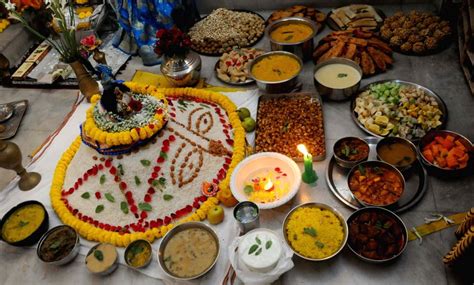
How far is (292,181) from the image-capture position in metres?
3.04

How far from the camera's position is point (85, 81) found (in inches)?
160

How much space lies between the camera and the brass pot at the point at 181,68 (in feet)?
12.9

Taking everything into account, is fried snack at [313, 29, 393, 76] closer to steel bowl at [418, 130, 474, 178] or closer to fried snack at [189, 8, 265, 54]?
fried snack at [189, 8, 265, 54]

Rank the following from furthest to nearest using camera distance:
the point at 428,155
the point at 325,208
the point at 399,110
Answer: the point at 399,110 < the point at 428,155 < the point at 325,208

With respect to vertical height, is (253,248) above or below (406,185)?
above

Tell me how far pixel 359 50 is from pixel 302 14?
0.94 metres

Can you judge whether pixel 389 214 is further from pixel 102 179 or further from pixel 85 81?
pixel 85 81

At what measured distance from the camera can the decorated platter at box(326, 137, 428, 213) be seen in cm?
291

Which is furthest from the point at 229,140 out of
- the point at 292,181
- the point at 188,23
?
the point at 188,23

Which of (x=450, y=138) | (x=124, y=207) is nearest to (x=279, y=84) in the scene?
(x=450, y=138)

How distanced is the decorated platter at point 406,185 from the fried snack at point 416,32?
1.39 metres

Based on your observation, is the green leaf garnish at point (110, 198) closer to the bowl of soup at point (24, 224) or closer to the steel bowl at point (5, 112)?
the bowl of soup at point (24, 224)

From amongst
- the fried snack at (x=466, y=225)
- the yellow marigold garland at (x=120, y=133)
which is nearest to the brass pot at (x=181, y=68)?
the yellow marigold garland at (x=120, y=133)

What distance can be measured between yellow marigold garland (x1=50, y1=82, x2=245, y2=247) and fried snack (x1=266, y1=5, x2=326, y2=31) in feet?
4.65
